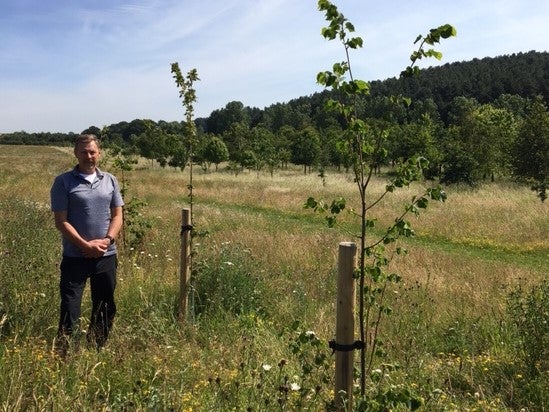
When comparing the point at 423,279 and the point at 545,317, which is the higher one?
the point at 545,317

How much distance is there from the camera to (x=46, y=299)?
185 inches

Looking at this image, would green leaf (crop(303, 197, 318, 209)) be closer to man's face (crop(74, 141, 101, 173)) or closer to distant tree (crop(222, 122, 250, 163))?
man's face (crop(74, 141, 101, 173))

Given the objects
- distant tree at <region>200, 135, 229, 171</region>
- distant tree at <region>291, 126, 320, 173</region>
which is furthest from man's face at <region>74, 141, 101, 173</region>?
distant tree at <region>200, 135, 229, 171</region>

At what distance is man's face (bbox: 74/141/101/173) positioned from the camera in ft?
13.5

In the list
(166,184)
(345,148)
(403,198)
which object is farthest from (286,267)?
(166,184)

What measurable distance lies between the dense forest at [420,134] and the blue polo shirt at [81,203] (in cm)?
167

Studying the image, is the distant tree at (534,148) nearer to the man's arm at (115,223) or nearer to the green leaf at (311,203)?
the man's arm at (115,223)

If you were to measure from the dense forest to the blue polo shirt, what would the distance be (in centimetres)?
167

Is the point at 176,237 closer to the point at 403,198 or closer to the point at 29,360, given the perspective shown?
the point at 29,360

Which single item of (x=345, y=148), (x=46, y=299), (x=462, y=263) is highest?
(x=345, y=148)

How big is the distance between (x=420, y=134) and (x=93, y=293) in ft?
105

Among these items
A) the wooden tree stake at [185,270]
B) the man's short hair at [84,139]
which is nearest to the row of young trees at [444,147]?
the wooden tree stake at [185,270]

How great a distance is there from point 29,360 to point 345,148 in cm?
259

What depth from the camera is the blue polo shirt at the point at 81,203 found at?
3.99 metres
